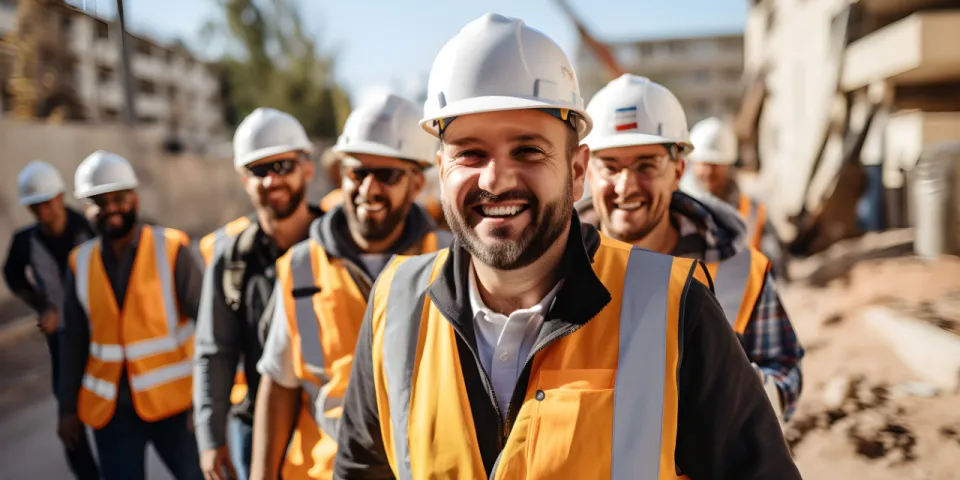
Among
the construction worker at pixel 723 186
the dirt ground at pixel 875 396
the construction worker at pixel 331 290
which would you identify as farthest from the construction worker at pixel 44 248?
the dirt ground at pixel 875 396

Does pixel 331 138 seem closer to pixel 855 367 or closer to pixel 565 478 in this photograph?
pixel 855 367

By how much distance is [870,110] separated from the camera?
36.8ft

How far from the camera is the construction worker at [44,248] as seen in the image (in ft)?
17.2

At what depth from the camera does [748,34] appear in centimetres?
2500

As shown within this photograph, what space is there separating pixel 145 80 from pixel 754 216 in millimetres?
54807

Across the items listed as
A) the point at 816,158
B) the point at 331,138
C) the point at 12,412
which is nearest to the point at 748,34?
the point at 816,158

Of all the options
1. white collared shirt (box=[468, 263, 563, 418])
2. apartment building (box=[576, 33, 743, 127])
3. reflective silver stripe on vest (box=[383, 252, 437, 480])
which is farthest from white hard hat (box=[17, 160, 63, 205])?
apartment building (box=[576, 33, 743, 127])

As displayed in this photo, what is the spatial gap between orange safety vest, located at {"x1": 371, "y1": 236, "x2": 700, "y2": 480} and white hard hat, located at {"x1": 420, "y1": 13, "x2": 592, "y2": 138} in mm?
409

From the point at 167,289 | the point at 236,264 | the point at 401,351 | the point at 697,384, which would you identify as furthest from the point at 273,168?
the point at 697,384

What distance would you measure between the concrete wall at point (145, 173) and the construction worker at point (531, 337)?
21.5ft

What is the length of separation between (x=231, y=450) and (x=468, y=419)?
6.92 ft

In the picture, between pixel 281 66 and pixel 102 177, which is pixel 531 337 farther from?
Answer: pixel 281 66

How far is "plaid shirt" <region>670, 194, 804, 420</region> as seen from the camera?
2398 millimetres

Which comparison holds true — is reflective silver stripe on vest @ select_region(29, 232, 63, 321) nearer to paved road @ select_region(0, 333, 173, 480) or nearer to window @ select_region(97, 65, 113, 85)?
paved road @ select_region(0, 333, 173, 480)
